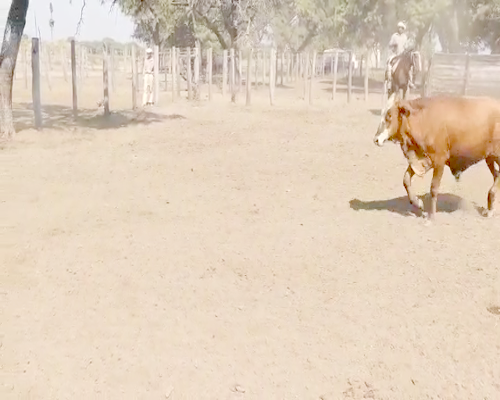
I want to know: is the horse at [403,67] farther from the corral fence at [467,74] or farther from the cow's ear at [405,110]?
the cow's ear at [405,110]

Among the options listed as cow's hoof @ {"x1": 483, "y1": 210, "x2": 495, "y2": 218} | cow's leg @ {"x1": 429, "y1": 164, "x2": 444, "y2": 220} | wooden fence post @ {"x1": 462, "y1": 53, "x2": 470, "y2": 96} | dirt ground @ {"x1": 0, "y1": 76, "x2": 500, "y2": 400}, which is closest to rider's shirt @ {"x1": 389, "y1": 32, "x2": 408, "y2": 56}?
dirt ground @ {"x1": 0, "y1": 76, "x2": 500, "y2": 400}

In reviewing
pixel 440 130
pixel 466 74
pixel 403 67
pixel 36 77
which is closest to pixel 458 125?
pixel 440 130

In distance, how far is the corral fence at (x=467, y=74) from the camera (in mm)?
21328

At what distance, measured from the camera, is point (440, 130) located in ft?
22.4

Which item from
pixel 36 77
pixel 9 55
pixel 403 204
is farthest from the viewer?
pixel 36 77

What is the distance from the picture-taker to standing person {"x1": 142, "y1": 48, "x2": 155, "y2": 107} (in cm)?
1862

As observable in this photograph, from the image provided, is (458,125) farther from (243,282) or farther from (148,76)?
(148,76)

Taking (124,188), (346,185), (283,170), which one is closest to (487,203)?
(346,185)

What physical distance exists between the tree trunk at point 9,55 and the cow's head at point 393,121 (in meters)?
8.27

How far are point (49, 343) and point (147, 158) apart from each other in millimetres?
6371

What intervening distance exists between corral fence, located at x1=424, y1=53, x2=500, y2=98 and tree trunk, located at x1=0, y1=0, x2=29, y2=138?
44.0ft

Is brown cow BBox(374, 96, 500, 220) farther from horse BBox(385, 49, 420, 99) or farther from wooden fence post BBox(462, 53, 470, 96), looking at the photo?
wooden fence post BBox(462, 53, 470, 96)

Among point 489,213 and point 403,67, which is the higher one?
point 403,67

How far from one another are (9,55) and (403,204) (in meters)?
8.65
